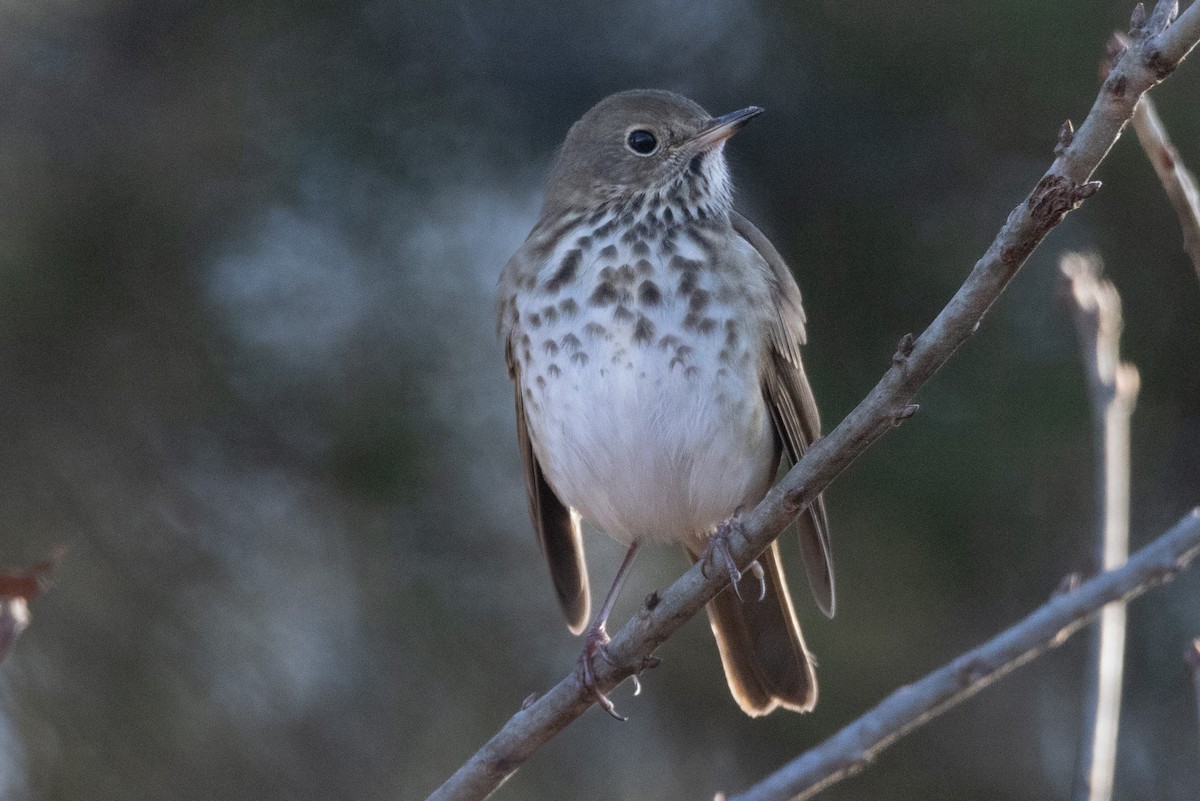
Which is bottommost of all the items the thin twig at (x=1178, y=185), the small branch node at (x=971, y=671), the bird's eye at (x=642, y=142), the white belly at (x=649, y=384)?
the small branch node at (x=971, y=671)

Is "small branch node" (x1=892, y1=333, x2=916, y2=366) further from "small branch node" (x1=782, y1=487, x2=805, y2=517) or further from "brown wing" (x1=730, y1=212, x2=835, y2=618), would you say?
"brown wing" (x1=730, y1=212, x2=835, y2=618)

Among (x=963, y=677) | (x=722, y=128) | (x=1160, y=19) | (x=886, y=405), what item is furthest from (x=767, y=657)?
(x=1160, y=19)

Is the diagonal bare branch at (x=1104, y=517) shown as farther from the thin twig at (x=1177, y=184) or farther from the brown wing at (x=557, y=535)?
the brown wing at (x=557, y=535)

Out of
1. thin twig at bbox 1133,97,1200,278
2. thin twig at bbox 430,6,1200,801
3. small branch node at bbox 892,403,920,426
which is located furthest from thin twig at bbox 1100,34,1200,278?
small branch node at bbox 892,403,920,426

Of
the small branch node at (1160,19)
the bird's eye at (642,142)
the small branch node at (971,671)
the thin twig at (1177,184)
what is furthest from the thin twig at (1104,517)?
the bird's eye at (642,142)

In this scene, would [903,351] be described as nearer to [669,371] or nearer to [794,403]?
[669,371]

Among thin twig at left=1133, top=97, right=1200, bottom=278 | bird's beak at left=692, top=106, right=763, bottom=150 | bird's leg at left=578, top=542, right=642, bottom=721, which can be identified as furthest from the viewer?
bird's beak at left=692, top=106, right=763, bottom=150
